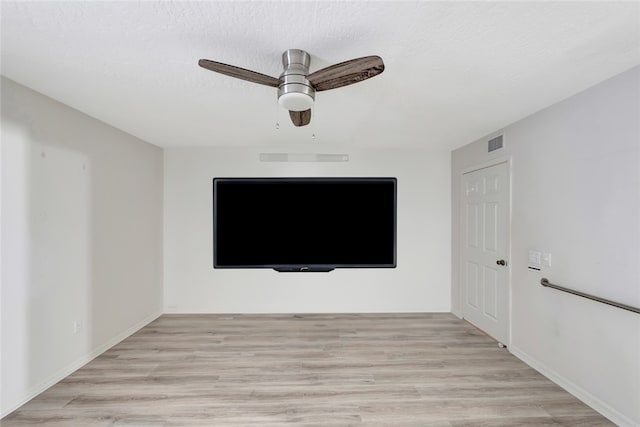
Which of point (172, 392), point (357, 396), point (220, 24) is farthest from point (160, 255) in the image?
point (220, 24)

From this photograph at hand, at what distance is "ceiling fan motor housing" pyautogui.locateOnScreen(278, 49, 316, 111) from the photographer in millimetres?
1521

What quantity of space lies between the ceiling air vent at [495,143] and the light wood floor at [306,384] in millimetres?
2073

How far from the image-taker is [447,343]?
A: 9.97 ft

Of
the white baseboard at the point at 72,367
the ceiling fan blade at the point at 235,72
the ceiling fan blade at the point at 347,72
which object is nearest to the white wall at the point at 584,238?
the ceiling fan blade at the point at 347,72

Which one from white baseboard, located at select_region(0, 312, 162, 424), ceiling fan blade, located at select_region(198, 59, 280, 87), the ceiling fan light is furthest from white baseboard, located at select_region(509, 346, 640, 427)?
white baseboard, located at select_region(0, 312, 162, 424)

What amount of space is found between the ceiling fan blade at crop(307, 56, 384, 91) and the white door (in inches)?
87.6

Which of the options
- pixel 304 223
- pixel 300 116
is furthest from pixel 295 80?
pixel 304 223

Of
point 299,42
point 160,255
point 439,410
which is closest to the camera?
point 299,42

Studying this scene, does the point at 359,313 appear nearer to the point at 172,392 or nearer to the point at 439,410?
the point at 439,410

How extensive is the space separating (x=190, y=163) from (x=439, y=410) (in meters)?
3.82

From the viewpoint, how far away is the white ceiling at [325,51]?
127cm

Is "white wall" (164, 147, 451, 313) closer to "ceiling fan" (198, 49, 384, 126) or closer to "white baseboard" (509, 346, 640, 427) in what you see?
"white baseboard" (509, 346, 640, 427)

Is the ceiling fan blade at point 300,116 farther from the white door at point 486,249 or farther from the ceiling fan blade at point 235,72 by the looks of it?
the white door at point 486,249

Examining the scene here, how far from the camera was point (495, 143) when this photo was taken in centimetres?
307
